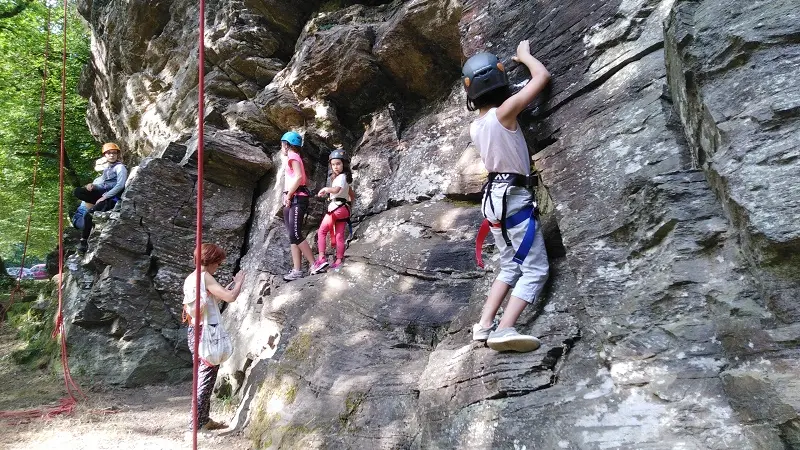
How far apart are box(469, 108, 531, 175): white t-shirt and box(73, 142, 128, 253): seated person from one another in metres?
8.78

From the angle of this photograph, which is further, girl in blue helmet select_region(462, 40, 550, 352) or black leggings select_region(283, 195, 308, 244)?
black leggings select_region(283, 195, 308, 244)

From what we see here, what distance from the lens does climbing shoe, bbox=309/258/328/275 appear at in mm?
7410

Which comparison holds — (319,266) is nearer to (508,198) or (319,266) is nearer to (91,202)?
(508,198)

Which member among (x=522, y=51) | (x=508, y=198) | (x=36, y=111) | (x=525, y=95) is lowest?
A: (x=508, y=198)

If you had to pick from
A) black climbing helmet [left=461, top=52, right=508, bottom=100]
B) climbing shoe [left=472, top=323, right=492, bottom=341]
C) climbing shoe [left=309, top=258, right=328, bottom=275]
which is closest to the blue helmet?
climbing shoe [left=309, top=258, right=328, bottom=275]

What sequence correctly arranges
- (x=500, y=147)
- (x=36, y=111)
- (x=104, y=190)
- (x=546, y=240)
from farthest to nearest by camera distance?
1. (x=36, y=111)
2. (x=104, y=190)
3. (x=546, y=240)
4. (x=500, y=147)

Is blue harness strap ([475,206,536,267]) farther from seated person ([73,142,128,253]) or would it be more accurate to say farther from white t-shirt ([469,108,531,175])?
seated person ([73,142,128,253])

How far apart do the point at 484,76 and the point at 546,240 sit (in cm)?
157

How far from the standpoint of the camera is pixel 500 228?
425cm

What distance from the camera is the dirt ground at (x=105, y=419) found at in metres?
5.67

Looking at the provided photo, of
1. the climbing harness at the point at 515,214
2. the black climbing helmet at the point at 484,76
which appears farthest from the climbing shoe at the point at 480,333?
the black climbing helmet at the point at 484,76

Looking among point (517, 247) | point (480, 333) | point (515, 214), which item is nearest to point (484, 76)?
point (515, 214)

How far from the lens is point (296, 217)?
7852 mm

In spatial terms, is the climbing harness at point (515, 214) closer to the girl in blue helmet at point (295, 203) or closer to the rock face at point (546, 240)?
the rock face at point (546, 240)
